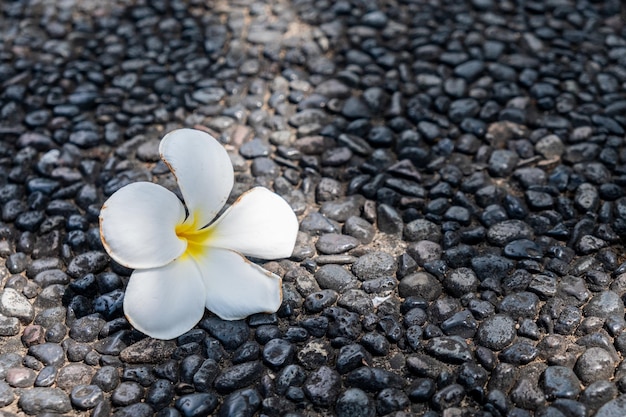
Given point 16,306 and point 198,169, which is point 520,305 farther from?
point 16,306

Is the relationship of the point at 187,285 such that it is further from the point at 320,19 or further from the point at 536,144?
the point at 320,19

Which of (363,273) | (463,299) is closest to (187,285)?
(363,273)

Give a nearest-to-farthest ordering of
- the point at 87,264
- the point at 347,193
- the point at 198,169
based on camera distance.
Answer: the point at 198,169
the point at 87,264
the point at 347,193

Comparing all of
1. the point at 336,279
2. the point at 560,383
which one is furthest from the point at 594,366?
the point at 336,279

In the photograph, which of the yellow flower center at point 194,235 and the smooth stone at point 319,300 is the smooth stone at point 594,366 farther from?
the yellow flower center at point 194,235

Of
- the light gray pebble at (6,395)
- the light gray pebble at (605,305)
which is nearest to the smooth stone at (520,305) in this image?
the light gray pebble at (605,305)

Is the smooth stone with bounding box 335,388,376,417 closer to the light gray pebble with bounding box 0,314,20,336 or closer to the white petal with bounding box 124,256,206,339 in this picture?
the white petal with bounding box 124,256,206,339
